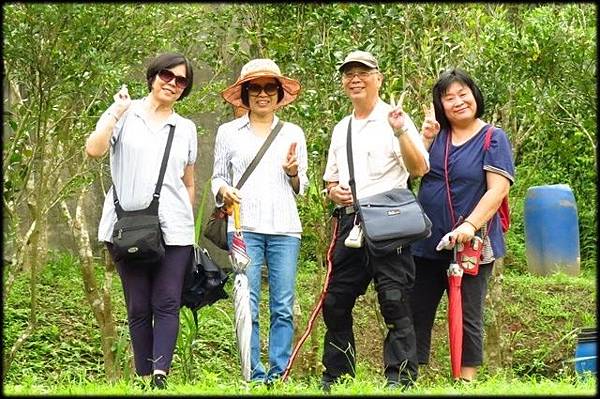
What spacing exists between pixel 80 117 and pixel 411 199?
3.19 m

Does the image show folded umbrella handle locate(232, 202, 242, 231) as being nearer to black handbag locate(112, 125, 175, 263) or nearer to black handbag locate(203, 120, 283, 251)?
black handbag locate(203, 120, 283, 251)

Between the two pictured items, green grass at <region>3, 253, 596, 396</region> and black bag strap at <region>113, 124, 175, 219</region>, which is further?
green grass at <region>3, 253, 596, 396</region>

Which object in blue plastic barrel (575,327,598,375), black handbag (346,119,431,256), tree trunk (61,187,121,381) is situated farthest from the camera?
tree trunk (61,187,121,381)

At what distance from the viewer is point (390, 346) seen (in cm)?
601

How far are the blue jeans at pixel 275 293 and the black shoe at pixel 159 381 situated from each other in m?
0.53

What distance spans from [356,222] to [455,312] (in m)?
0.73

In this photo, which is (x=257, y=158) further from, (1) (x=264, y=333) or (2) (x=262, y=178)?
(1) (x=264, y=333)

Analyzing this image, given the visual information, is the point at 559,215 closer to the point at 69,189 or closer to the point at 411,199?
the point at 69,189

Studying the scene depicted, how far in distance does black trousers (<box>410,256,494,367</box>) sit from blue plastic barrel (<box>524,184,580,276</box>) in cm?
945

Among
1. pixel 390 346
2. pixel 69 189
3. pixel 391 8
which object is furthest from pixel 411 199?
pixel 69 189

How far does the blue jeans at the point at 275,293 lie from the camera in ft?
20.3

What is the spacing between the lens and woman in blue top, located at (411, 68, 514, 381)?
614 centimetres

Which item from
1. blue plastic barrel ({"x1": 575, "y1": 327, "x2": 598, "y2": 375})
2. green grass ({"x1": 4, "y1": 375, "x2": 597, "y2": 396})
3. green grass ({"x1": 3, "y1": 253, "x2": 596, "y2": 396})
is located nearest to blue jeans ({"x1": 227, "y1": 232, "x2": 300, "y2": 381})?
green grass ({"x1": 4, "y1": 375, "x2": 597, "y2": 396})

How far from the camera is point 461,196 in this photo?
6.20 m
